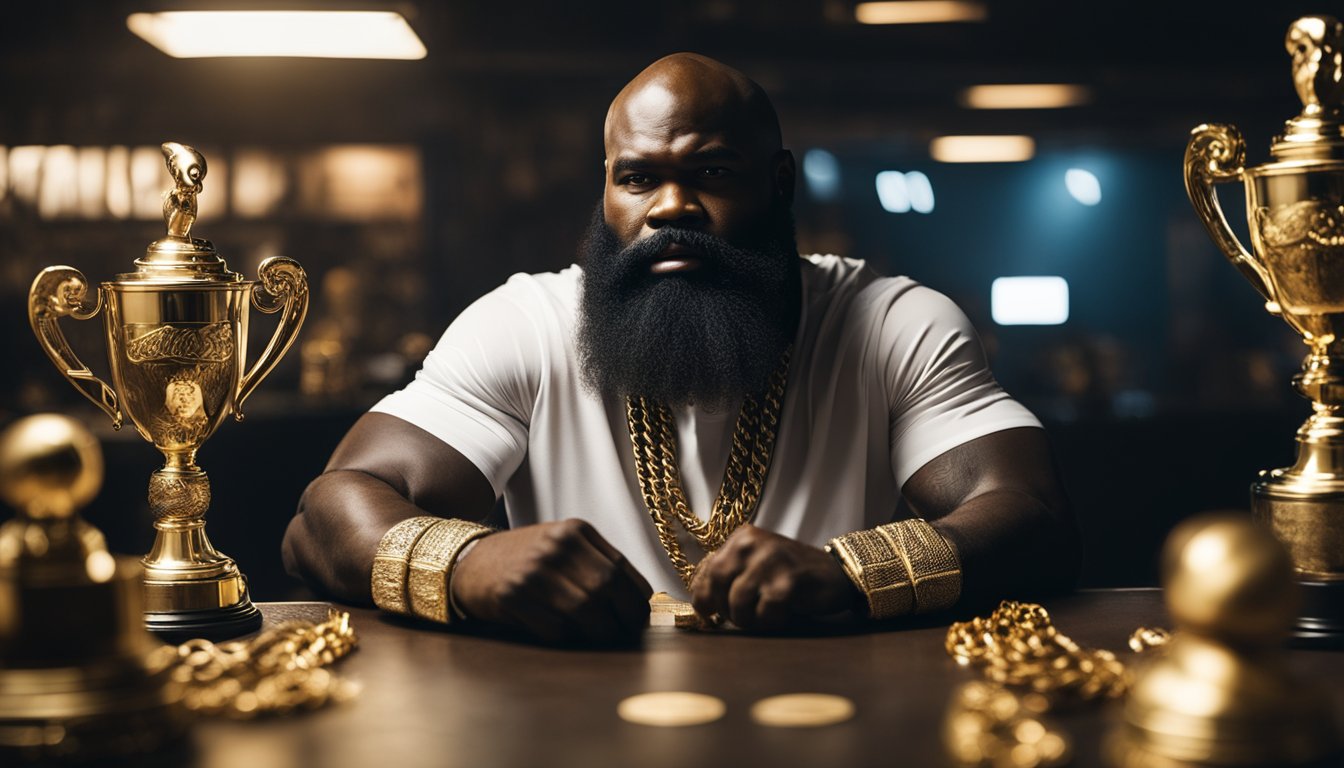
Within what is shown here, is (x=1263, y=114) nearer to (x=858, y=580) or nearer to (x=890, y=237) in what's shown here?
(x=890, y=237)

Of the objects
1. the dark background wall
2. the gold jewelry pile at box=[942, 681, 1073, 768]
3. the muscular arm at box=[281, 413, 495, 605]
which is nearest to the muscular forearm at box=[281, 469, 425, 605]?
the muscular arm at box=[281, 413, 495, 605]

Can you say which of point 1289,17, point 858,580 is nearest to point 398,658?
point 858,580

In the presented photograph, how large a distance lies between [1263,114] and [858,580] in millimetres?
4363

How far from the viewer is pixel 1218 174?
1513mm

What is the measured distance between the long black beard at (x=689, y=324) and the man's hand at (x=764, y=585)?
586 mm

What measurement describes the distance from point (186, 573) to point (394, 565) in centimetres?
23

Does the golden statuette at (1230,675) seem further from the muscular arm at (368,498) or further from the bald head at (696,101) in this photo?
the bald head at (696,101)

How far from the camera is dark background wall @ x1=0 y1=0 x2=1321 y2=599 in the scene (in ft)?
16.4

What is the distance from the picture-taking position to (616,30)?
4.98m

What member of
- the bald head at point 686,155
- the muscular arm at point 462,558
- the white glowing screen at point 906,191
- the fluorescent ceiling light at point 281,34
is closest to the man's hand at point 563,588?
the muscular arm at point 462,558

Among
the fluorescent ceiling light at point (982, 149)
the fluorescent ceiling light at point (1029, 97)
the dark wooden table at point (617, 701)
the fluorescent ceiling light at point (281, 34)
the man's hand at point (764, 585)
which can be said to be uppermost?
the fluorescent ceiling light at point (281, 34)

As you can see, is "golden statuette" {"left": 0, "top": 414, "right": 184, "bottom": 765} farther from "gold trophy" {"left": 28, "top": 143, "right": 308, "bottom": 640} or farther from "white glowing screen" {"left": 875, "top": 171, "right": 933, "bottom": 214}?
"white glowing screen" {"left": 875, "top": 171, "right": 933, "bottom": 214}

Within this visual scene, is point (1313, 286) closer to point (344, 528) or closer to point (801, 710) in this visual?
point (801, 710)

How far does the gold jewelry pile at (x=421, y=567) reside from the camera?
1.51 meters
